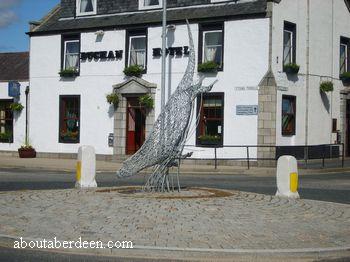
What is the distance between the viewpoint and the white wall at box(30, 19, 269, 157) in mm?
26234

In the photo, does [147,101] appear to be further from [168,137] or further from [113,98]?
[168,137]

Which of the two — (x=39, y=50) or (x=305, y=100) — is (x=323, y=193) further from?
(x=39, y=50)

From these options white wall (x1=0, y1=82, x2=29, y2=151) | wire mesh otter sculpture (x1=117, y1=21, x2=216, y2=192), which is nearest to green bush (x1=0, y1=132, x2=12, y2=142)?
white wall (x1=0, y1=82, x2=29, y2=151)

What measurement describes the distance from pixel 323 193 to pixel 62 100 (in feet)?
61.3

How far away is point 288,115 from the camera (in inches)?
1075

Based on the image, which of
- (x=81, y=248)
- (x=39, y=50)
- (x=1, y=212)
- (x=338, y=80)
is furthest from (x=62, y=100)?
(x=81, y=248)

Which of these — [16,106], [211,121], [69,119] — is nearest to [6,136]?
[16,106]

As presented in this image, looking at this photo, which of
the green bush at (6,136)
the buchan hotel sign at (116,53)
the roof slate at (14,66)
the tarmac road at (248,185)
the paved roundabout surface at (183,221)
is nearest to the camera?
the paved roundabout surface at (183,221)

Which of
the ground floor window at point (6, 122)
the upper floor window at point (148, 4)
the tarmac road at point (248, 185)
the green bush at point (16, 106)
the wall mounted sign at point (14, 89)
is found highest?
the upper floor window at point (148, 4)

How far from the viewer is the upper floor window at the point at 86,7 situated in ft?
104

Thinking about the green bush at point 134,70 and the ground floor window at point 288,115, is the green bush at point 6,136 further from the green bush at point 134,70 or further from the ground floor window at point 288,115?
the ground floor window at point 288,115

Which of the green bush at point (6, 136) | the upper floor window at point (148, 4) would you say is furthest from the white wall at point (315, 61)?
the green bush at point (6, 136)

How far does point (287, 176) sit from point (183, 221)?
4.12 metres

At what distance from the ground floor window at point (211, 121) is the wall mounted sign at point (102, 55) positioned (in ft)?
16.0
